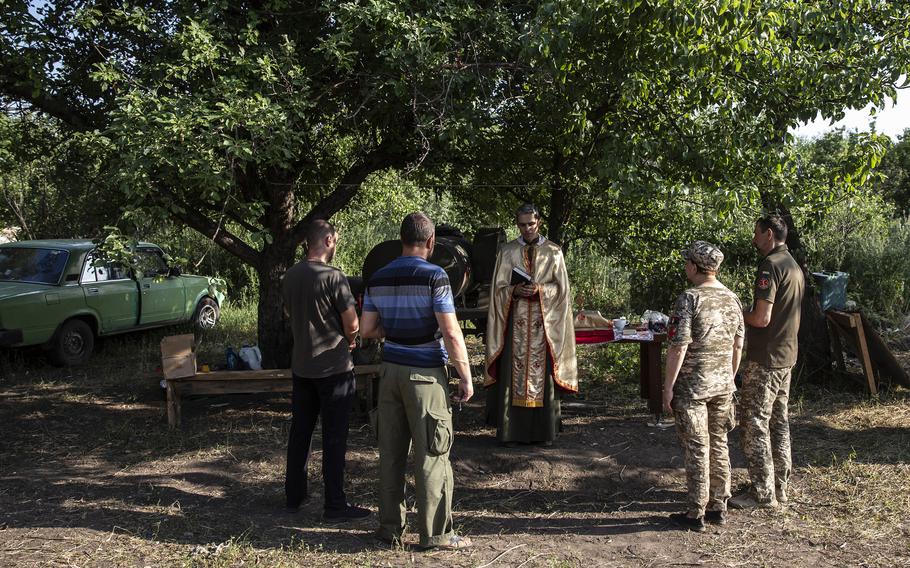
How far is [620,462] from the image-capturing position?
20.7ft

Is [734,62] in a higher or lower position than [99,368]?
higher

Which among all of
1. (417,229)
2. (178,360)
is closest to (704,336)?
(417,229)

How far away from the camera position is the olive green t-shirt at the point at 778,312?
17.0ft

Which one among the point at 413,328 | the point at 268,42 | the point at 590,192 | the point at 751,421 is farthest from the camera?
the point at 590,192

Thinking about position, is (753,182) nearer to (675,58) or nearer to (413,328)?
(675,58)

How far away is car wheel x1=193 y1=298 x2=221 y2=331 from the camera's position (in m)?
12.9

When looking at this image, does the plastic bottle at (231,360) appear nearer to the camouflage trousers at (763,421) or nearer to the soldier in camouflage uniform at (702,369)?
the soldier in camouflage uniform at (702,369)

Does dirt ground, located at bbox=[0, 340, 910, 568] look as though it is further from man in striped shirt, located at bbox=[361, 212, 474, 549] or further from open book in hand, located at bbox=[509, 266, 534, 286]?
open book in hand, located at bbox=[509, 266, 534, 286]

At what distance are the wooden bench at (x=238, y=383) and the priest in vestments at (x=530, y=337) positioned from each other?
1.37m

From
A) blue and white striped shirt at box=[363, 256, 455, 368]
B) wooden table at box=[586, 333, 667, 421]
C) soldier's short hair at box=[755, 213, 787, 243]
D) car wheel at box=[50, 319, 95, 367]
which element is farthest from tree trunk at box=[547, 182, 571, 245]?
car wheel at box=[50, 319, 95, 367]

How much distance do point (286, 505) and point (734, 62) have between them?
442 centimetres

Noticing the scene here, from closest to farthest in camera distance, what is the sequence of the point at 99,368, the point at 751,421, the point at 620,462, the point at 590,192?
the point at 751,421
the point at 620,462
the point at 590,192
the point at 99,368

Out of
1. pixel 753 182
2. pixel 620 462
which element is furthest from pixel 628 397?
pixel 753 182

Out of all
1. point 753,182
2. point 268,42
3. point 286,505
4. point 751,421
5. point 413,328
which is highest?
point 268,42
